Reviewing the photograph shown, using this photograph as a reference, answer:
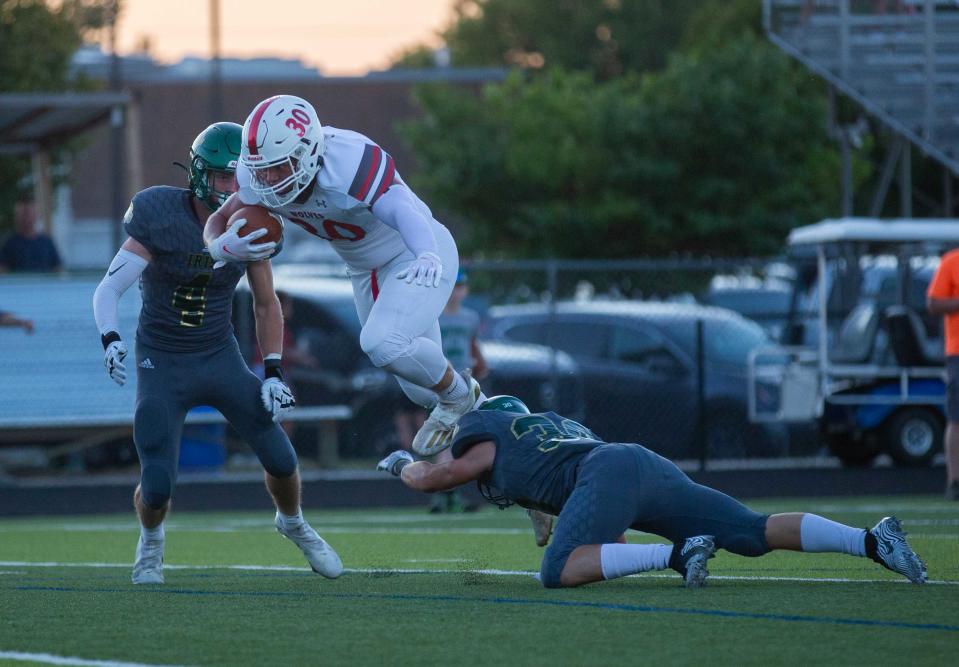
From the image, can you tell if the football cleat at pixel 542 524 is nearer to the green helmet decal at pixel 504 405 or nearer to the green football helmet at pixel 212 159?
the green helmet decal at pixel 504 405

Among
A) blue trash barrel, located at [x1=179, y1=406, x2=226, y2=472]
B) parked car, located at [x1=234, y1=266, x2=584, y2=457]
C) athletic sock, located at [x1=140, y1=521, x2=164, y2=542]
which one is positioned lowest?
blue trash barrel, located at [x1=179, y1=406, x2=226, y2=472]

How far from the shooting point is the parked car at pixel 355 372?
15.8m

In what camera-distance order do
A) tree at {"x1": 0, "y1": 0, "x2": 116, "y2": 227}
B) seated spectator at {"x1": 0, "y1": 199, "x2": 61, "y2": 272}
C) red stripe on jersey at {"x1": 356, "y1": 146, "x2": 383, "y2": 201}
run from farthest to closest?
tree at {"x1": 0, "y1": 0, "x2": 116, "y2": 227}, seated spectator at {"x1": 0, "y1": 199, "x2": 61, "y2": 272}, red stripe on jersey at {"x1": 356, "y1": 146, "x2": 383, "y2": 201}

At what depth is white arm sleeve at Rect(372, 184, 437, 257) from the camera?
697 centimetres

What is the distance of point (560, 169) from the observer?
2847 cm

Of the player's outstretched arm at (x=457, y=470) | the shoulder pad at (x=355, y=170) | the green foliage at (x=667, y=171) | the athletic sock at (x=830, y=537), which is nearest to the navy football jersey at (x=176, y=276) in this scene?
the shoulder pad at (x=355, y=170)

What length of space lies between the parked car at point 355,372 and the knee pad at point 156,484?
27.5 ft

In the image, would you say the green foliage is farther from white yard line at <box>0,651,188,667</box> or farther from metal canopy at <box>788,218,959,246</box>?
white yard line at <box>0,651,188,667</box>

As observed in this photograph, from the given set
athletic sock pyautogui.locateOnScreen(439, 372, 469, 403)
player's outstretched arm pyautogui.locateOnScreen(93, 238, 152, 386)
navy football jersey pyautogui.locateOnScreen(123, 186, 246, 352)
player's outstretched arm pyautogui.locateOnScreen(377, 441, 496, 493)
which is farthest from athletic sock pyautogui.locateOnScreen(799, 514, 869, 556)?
player's outstretched arm pyautogui.locateOnScreen(93, 238, 152, 386)

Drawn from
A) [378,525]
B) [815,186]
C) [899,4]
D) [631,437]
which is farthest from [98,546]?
[815,186]

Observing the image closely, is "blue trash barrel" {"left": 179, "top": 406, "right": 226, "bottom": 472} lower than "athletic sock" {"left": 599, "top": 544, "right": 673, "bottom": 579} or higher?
lower

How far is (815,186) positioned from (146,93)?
80.8 ft

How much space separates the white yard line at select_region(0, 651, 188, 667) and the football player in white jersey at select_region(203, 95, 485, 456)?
235 cm

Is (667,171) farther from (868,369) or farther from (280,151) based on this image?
(280,151)
